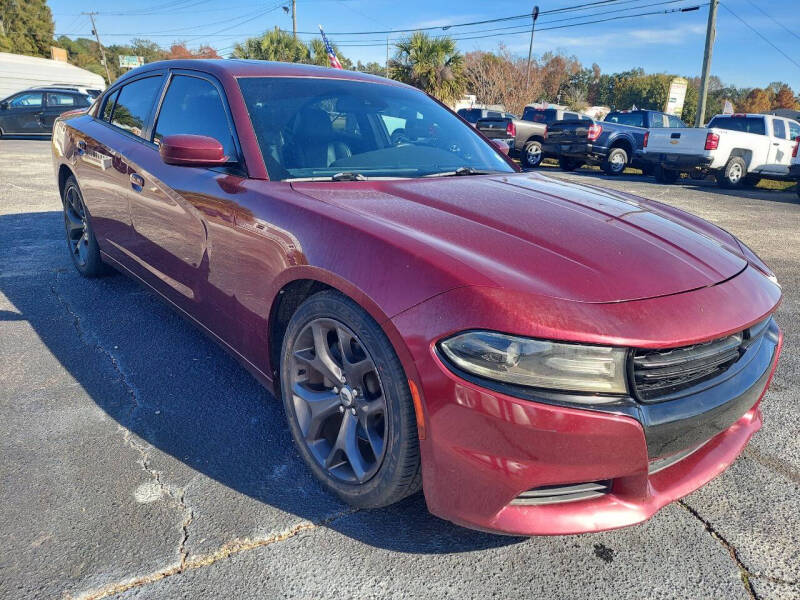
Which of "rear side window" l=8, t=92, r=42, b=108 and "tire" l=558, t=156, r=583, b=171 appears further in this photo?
"rear side window" l=8, t=92, r=42, b=108

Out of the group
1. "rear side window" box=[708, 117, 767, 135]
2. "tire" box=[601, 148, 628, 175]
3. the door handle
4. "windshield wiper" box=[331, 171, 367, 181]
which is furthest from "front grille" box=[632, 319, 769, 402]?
"tire" box=[601, 148, 628, 175]

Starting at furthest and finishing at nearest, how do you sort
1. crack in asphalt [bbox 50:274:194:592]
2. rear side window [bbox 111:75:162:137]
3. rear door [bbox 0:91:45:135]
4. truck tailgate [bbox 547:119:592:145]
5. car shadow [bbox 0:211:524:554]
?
rear door [bbox 0:91:45:135], truck tailgate [bbox 547:119:592:145], rear side window [bbox 111:75:162:137], car shadow [bbox 0:211:524:554], crack in asphalt [bbox 50:274:194:592]

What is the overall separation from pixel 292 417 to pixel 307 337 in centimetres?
36

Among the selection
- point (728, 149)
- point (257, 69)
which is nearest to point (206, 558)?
point (257, 69)

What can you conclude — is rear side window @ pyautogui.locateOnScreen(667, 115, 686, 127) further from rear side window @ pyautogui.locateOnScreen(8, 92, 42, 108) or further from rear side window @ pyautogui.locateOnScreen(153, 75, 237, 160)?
rear side window @ pyautogui.locateOnScreen(8, 92, 42, 108)

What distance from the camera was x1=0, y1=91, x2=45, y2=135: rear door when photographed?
17.6m

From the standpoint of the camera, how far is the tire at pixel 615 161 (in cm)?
1548

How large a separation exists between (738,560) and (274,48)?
34.6m

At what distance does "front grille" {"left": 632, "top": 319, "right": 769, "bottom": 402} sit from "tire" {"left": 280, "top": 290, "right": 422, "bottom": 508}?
668 mm

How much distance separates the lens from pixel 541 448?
157cm

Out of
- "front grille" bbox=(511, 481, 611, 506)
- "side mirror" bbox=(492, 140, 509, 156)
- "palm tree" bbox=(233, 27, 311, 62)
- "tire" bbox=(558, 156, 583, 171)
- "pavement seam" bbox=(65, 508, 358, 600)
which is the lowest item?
"pavement seam" bbox=(65, 508, 358, 600)

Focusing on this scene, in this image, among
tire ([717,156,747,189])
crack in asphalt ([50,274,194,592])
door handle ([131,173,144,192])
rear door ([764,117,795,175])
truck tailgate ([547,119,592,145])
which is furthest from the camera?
truck tailgate ([547,119,592,145])

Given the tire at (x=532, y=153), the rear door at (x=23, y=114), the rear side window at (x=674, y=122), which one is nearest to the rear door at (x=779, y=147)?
the rear side window at (x=674, y=122)

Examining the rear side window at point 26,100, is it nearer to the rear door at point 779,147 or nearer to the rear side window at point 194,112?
the rear side window at point 194,112
